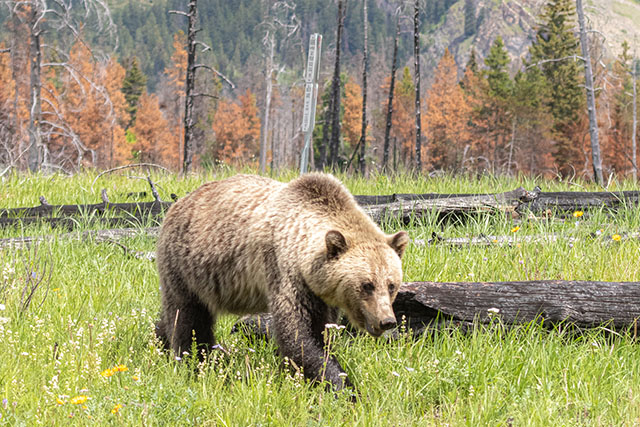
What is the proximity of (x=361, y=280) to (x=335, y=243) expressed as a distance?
0.26m

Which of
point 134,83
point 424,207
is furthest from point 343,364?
point 134,83

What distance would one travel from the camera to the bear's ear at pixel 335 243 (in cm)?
344

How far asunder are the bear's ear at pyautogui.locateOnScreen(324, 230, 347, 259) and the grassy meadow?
29.6 inches

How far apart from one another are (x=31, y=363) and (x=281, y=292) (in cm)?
163

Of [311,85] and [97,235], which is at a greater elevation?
[311,85]

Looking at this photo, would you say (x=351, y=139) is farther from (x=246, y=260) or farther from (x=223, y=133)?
(x=246, y=260)

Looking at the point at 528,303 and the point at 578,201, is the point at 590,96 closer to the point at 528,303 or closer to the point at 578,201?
the point at 578,201

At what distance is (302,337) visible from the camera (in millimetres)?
3586

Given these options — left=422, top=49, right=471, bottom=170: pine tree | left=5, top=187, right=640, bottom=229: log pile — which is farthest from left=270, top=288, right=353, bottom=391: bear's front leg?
left=422, top=49, right=471, bottom=170: pine tree

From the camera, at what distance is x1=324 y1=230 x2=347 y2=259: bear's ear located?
3.44 m

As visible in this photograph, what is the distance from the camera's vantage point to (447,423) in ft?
9.84

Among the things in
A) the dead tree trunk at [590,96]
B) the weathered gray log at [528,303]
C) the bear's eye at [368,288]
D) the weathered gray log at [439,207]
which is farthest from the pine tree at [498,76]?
the bear's eye at [368,288]

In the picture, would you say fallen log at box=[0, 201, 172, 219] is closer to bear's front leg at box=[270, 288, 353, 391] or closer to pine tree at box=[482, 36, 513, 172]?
bear's front leg at box=[270, 288, 353, 391]

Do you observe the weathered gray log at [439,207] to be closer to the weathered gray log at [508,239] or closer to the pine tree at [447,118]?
the weathered gray log at [508,239]
